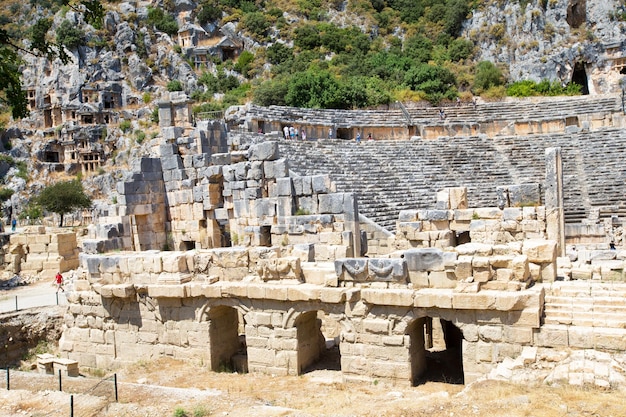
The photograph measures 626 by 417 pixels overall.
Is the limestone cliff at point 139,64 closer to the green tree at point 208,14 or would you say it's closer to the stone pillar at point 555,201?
the green tree at point 208,14

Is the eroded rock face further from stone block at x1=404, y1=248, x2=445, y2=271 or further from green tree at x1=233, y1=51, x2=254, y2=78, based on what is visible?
stone block at x1=404, y1=248, x2=445, y2=271

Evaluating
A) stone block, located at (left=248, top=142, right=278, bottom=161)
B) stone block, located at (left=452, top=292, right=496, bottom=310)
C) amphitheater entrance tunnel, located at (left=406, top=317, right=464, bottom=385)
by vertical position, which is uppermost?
stone block, located at (left=248, top=142, right=278, bottom=161)

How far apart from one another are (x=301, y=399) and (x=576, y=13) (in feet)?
124

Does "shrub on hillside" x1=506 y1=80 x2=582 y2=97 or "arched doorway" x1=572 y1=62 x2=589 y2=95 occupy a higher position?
"arched doorway" x1=572 y1=62 x2=589 y2=95

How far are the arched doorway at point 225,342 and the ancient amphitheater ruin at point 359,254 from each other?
3cm

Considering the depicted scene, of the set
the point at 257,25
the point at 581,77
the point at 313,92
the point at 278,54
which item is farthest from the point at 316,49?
the point at 581,77

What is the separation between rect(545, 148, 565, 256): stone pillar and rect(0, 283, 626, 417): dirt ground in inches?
280

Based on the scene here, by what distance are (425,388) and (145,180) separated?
10245mm

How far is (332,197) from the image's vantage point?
1440 centimetres

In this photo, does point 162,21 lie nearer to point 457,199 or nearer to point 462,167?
point 462,167

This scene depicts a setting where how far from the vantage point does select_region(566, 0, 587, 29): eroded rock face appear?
125 feet

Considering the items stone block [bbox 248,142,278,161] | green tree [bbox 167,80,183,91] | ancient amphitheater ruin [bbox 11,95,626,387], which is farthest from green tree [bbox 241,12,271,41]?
stone block [bbox 248,142,278,161]

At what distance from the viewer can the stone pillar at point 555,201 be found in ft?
47.2

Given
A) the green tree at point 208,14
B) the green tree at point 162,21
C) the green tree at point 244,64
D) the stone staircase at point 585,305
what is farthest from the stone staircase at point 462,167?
the green tree at point 162,21
